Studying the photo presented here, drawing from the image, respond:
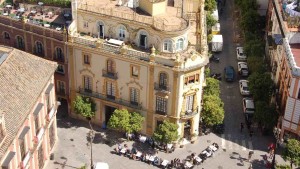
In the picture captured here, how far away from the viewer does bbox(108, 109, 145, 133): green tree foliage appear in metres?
92.5

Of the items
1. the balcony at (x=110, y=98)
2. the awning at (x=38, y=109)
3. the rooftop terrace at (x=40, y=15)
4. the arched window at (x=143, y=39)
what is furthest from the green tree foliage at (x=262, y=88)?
the awning at (x=38, y=109)

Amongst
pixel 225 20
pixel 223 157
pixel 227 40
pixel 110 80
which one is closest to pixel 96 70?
pixel 110 80

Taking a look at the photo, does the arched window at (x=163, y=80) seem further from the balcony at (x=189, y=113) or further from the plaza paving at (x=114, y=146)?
the plaza paving at (x=114, y=146)

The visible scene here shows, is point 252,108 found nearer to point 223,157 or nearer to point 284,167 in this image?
point 223,157

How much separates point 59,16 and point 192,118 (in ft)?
99.4

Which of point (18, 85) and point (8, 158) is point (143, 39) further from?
point (8, 158)

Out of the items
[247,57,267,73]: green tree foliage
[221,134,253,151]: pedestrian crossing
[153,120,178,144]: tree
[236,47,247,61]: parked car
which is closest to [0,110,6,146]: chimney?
[153,120,178,144]: tree

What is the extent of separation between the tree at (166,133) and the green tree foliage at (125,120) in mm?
3659

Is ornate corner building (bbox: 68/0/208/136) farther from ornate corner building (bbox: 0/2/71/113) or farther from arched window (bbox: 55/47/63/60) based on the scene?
arched window (bbox: 55/47/63/60)

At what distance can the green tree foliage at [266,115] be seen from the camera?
311ft

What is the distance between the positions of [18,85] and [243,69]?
52401mm

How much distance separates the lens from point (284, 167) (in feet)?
274

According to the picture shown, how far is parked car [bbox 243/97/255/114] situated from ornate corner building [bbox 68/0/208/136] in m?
12.1

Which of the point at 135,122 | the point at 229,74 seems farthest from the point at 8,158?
Result: the point at 229,74
